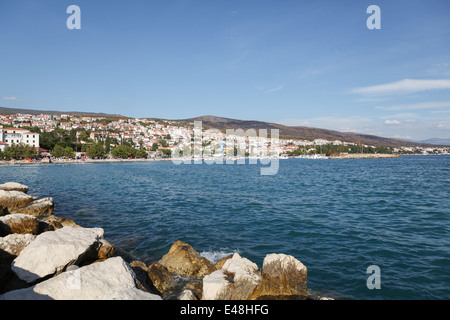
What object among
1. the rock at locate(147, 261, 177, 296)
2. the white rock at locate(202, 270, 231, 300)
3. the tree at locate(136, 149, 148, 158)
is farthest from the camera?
the tree at locate(136, 149, 148, 158)

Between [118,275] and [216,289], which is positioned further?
[216,289]

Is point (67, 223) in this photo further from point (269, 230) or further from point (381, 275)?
point (381, 275)

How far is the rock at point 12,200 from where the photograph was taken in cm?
1322

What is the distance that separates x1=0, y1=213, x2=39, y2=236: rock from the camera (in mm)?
8116

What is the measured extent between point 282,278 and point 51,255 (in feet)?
17.2

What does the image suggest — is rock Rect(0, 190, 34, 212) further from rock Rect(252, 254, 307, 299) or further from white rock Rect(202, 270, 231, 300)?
rock Rect(252, 254, 307, 299)

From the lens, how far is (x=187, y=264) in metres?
7.07

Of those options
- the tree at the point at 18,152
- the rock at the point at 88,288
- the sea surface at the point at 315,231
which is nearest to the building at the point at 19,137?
the tree at the point at 18,152

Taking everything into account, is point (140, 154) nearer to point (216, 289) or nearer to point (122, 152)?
point (122, 152)

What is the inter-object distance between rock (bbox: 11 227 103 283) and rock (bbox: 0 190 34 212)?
9.54 m

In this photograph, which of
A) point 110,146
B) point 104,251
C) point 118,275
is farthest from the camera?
point 110,146

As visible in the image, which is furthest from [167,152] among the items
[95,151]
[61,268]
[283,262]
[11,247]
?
[283,262]

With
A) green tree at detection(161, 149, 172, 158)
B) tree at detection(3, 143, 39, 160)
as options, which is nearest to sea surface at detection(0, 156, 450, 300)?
tree at detection(3, 143, 39, 160)
